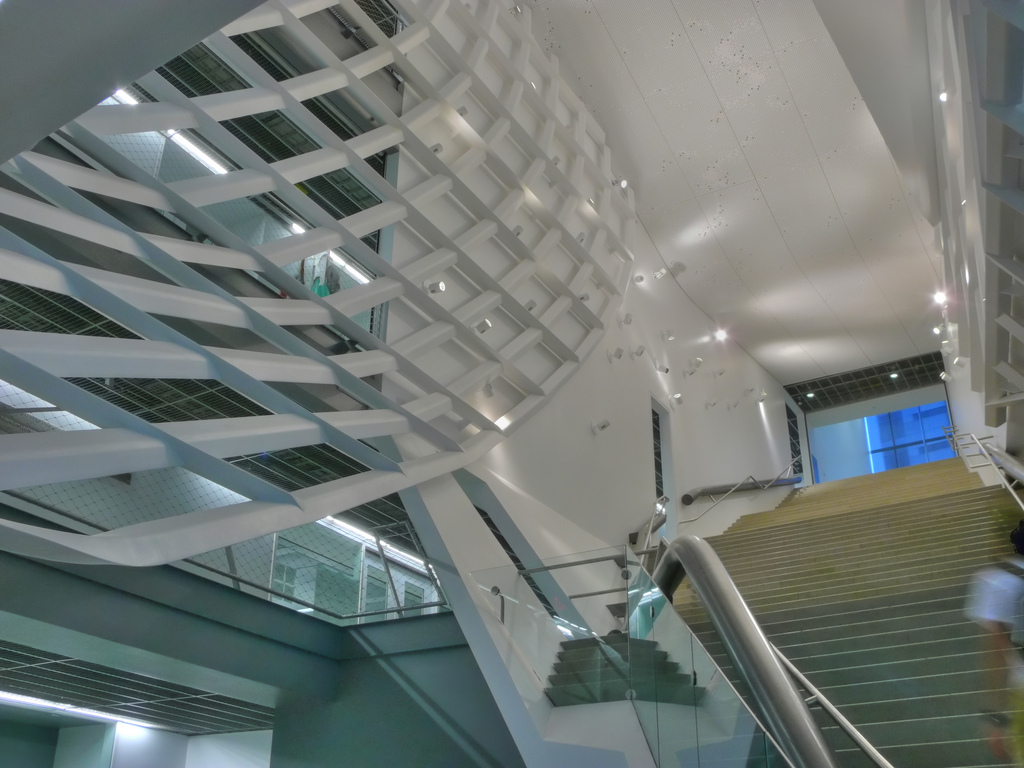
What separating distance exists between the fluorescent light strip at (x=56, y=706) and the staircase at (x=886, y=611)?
6.07m

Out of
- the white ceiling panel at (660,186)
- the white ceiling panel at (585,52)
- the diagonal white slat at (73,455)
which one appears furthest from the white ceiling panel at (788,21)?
the diagonal white slat at (73,455)

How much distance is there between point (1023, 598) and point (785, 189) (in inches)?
337

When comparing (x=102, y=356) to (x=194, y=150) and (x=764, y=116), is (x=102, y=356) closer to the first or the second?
(x=194, y=150)

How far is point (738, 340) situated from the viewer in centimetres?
1764

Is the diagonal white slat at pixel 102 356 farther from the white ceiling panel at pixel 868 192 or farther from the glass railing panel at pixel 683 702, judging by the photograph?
the white ceiling panel at pixel 868 192

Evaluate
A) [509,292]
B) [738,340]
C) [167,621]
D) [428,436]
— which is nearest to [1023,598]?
[428,436]

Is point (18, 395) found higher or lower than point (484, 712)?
higher

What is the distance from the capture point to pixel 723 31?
10.7 metres

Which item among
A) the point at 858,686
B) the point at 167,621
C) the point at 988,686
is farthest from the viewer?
the point at 167,621

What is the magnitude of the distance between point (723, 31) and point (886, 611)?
7.58 metres

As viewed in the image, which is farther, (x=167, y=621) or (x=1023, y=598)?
(x=167, y=621)

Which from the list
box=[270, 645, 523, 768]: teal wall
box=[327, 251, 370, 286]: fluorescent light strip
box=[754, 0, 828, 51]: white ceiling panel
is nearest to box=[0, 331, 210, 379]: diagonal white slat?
box=[327, 251, 370, 286]: fluorescent light strip

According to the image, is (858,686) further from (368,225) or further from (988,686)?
(368,225)

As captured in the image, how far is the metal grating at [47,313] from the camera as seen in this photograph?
17.4 ft
